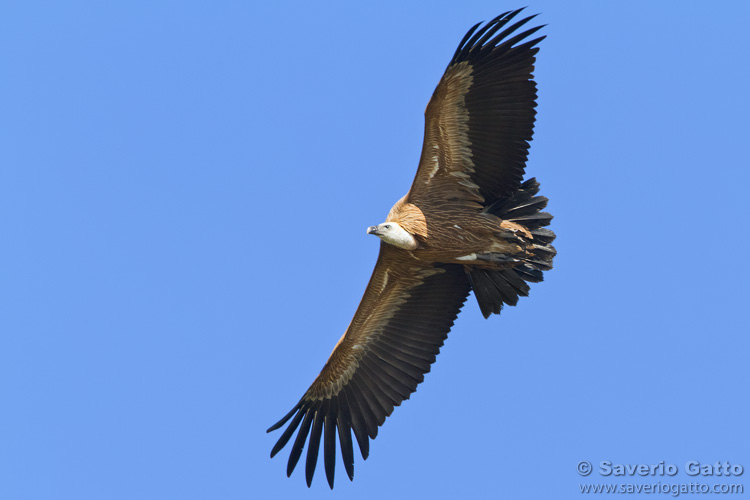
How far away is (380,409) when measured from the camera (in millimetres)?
12898

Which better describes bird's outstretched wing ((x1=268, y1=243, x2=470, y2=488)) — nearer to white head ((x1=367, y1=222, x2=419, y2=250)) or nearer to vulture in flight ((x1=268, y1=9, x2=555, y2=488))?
vulture in flight ((x1=268, y1=9, x2=555, y2=488))

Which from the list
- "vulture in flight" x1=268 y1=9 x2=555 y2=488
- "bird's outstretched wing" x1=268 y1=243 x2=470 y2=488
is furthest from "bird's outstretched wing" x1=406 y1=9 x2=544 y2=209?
"bird's outstretched wing" x1=268 y1=243 x2=470 y2=488

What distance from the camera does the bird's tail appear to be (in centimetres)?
1200

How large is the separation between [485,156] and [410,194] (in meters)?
0.96

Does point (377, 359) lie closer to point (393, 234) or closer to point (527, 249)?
point (393, 234)

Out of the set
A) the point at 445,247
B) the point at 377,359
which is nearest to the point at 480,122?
the point at 445,247

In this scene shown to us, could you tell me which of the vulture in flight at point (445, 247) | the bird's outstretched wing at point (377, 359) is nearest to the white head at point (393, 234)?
the vulture in flight at point (445, 247)

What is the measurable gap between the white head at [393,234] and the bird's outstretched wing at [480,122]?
0.44 meters

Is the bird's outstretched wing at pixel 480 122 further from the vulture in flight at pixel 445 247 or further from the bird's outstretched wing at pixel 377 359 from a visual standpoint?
the bird's outstretched wing at pixel 377 359

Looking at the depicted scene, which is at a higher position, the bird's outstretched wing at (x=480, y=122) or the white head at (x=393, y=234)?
the bird's outstretched wing at (x=480, y=122)

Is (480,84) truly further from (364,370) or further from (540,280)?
(364,370)

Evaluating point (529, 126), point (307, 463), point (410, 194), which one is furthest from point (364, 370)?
point (529, 126)

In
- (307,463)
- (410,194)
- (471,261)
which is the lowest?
(307,463)

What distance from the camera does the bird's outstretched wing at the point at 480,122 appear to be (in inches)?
452
